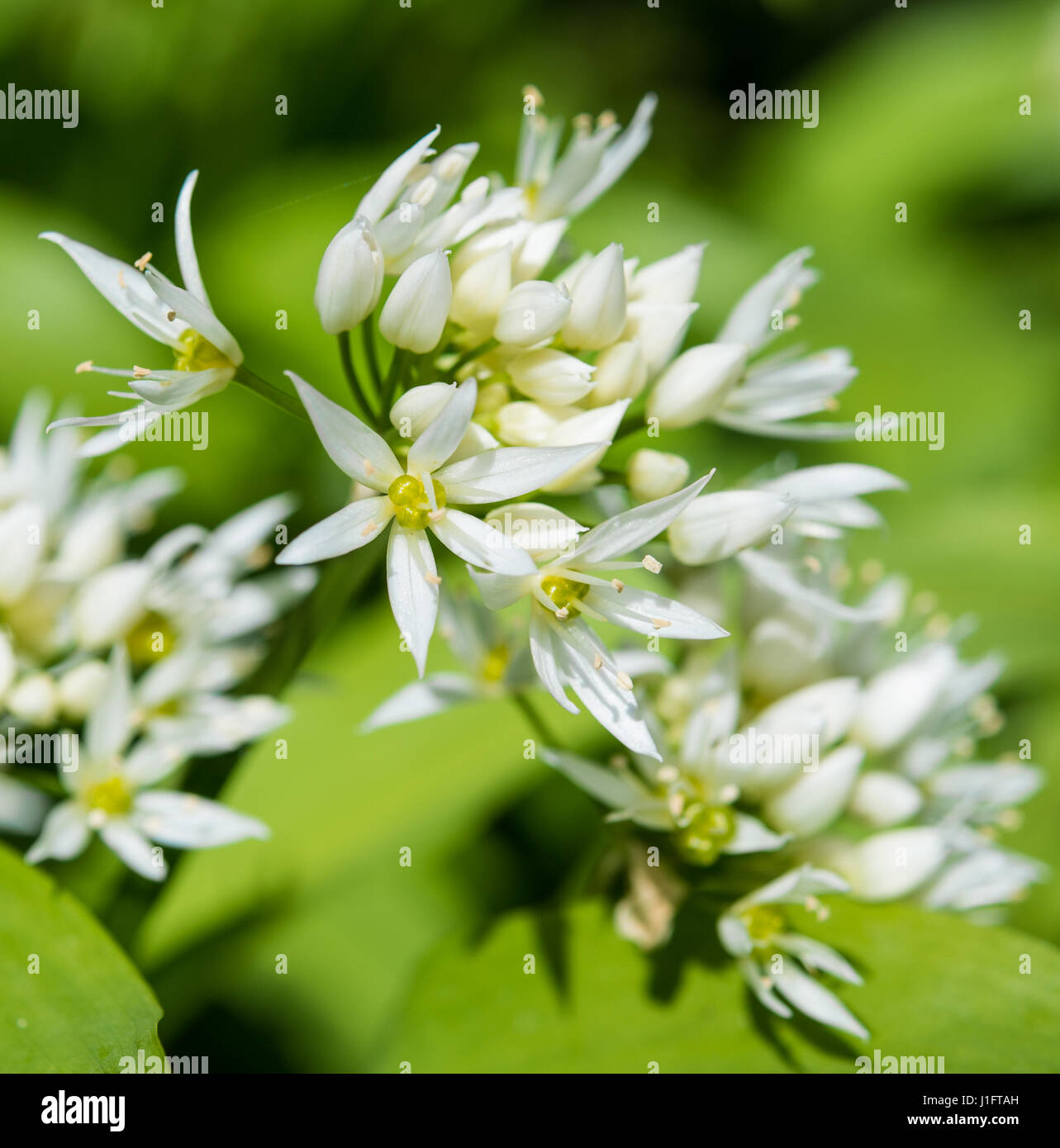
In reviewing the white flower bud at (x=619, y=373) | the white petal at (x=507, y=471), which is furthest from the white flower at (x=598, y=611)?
the white flower bud at (x=619, y=373)

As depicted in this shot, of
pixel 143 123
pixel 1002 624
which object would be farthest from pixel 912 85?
pixel 143 123

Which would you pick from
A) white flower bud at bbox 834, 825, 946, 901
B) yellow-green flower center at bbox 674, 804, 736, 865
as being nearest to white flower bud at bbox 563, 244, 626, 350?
yellow-green flower center at bbox 674, 804, 736, 865

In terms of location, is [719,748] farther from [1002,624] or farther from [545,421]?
[1002,624]

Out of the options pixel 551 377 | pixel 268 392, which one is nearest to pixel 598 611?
pixel 551 377

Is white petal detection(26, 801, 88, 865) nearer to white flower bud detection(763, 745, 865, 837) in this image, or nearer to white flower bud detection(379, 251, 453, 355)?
white flower bud detection(379, 251, 453, 355)

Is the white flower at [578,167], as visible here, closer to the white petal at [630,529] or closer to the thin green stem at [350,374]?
the thin green stem at [350,374]

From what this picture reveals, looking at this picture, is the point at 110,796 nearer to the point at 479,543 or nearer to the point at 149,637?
the point at 149,637
